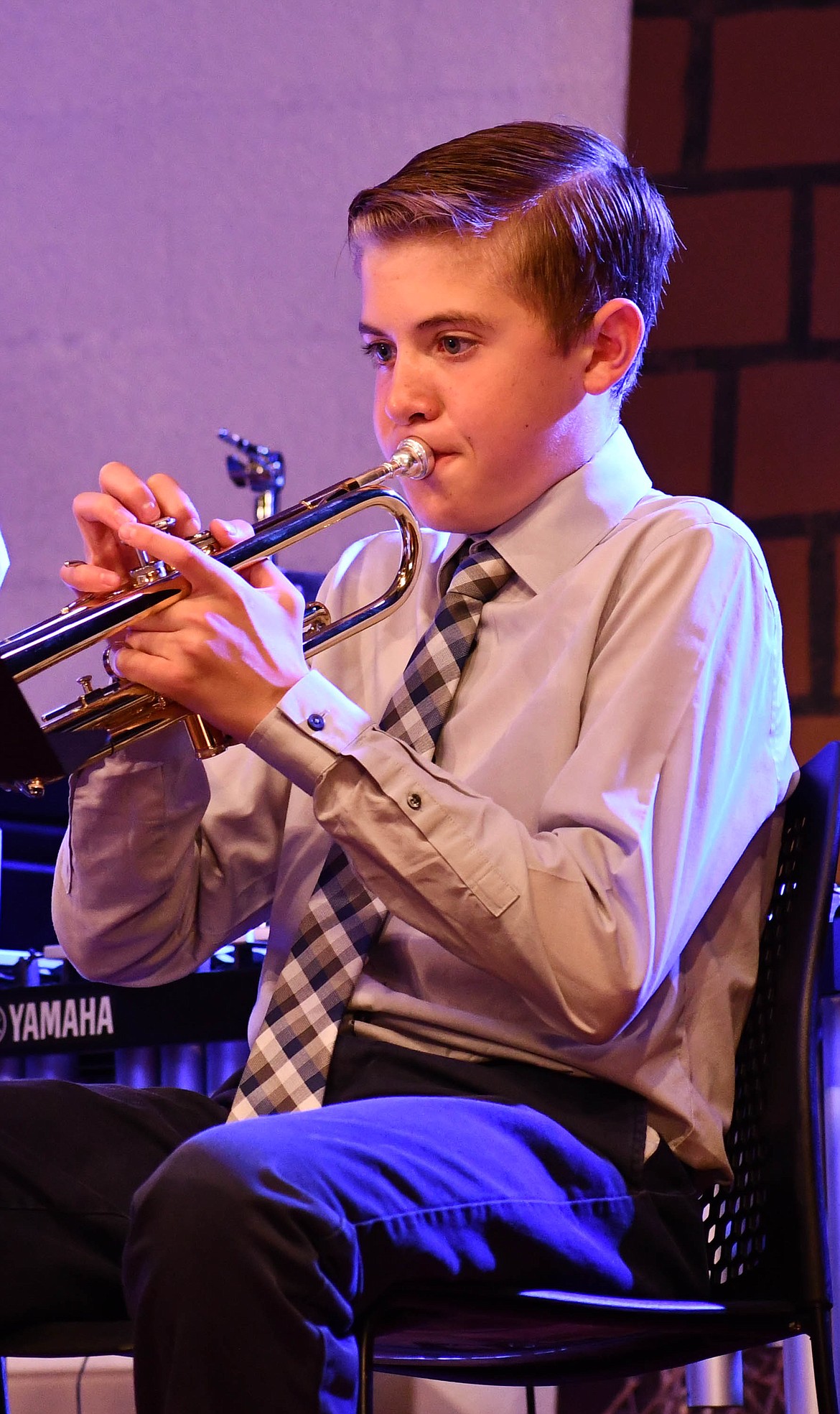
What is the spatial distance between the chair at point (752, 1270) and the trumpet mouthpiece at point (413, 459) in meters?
0.44

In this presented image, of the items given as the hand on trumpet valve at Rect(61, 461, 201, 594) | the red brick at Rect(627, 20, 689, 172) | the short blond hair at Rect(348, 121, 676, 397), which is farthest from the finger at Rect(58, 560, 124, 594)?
the red brick at Rect(627, 20, 689, 172)

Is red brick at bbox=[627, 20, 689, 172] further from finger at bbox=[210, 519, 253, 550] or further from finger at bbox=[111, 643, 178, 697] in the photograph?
Answer: finger at bbox=[111, 643, 178, 697]

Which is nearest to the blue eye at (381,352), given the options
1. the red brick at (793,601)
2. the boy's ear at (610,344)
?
the boy's ear at (610,344)

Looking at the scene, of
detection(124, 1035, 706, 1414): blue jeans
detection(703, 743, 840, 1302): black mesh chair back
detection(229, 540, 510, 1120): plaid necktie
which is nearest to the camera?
detection(124, 1035, 706, 1414): blue jeans

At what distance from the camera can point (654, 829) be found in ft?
4.19

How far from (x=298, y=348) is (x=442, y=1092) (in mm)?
2114

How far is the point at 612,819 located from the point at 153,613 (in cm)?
40

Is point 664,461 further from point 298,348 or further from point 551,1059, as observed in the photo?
point 551,1059

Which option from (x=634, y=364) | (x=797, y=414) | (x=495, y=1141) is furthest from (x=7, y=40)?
(x=495, y=1141)

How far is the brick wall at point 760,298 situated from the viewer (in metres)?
2.64

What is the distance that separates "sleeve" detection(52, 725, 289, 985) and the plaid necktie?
5.5 inches

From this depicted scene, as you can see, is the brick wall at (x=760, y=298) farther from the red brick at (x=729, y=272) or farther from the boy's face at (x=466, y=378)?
the boy's face at (x=466, y=378)

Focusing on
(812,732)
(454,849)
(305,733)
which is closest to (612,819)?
(454,849)

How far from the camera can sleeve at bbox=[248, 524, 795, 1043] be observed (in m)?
1.21
